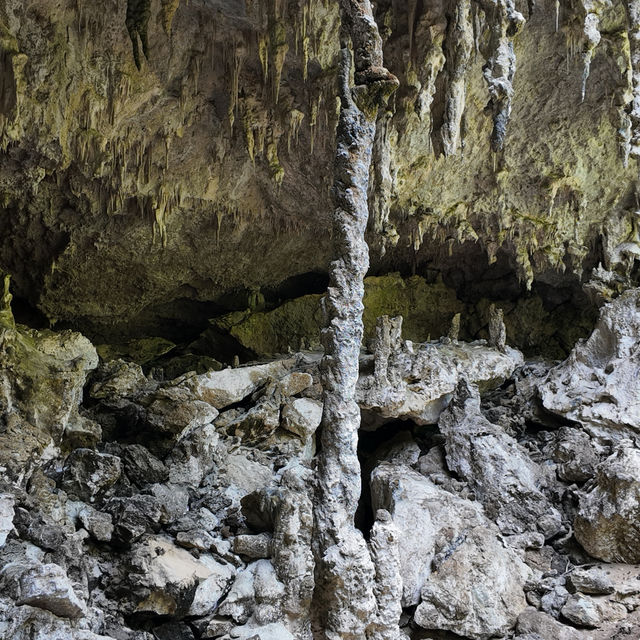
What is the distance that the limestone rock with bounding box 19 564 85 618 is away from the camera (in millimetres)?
4660

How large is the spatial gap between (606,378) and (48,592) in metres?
8.34

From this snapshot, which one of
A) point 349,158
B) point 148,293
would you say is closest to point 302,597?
point 349,158

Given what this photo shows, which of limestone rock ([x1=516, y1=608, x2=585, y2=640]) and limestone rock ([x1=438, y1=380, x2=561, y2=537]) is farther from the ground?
limestone rock ([x1=438, y1=380, x2=561, y2=537])

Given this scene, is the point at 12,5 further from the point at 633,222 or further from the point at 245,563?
the point at 633,222

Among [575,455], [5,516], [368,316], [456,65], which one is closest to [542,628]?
[575,455]

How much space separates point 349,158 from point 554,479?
19.6ft

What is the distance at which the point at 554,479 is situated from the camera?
9.17 meters

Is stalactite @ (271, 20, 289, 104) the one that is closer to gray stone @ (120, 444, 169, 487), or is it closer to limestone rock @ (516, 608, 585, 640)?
gray stone @ (120, 444, 169, 487)

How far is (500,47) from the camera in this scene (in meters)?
6.60

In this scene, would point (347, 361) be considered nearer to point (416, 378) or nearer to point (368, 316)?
point (416, 378)

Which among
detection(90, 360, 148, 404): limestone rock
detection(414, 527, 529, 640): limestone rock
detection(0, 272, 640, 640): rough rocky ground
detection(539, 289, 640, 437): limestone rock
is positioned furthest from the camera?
detection(539, 289, 640, 437): limestone rock

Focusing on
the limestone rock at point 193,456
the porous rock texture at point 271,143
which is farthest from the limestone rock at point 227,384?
the porous rock texture at point 271,143

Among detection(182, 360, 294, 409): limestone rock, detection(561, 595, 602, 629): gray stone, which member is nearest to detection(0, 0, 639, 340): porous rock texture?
detection(182, 360, 294, 409): limestone rock

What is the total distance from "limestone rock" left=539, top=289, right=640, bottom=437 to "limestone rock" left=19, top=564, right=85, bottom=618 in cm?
765
